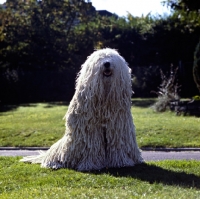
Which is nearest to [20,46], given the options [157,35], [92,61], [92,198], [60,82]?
[60,82]

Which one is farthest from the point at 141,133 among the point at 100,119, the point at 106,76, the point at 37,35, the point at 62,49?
the point at 37,35

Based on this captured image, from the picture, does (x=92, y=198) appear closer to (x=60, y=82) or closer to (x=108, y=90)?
(x=108, y=90)

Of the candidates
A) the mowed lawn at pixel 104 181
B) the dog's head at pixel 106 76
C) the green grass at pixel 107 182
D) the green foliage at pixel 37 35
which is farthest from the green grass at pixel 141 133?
the green foliage at pixel 37 35

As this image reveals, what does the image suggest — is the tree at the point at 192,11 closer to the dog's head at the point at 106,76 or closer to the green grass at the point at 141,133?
the green grass at the point at 141,133

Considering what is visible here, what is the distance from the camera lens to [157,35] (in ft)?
103

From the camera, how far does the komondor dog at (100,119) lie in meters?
8.11

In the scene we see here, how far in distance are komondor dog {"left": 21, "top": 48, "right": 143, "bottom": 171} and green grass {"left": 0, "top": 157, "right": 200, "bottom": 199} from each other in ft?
0.92

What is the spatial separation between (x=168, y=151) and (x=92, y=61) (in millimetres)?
4549

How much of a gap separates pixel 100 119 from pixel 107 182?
4.57 feet

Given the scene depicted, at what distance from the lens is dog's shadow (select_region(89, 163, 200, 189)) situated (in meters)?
7.26

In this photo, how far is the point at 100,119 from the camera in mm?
8281

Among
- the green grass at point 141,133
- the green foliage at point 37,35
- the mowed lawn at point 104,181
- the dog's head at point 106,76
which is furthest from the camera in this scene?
the green foliage at point 37,35

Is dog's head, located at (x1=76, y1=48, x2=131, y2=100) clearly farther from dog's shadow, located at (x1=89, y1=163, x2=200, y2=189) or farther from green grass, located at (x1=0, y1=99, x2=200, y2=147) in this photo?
green grass, located at (x1=0, y1=99, x2=200, y2=147)

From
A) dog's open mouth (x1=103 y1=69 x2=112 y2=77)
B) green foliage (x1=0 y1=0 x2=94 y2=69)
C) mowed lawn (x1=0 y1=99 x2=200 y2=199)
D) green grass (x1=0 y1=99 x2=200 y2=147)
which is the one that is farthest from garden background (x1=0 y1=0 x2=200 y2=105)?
dog's open mouth (x1=103 y1=69 x2=112 y2=77)
